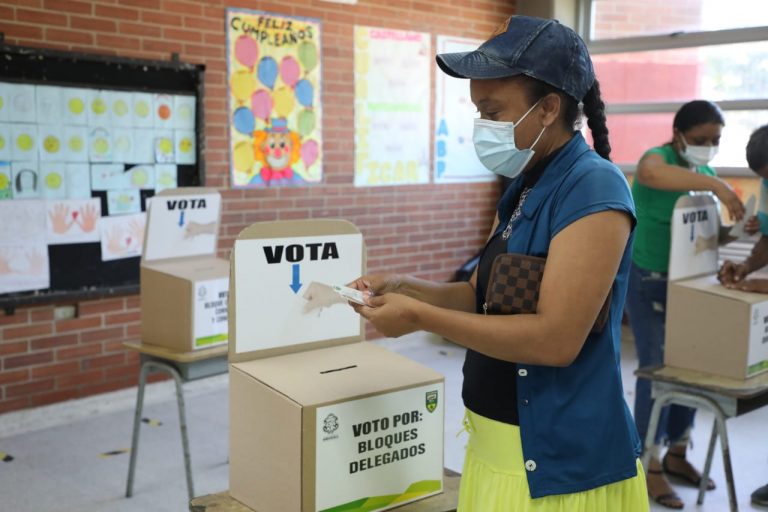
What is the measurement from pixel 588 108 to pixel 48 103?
2998 mm

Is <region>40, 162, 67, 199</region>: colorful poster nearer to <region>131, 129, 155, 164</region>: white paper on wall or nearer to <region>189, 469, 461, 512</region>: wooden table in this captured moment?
<region>131, 129, 155, 164</region>: white paper on wall

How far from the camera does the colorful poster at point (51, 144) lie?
11.9 ft

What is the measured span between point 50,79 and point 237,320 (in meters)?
2.62

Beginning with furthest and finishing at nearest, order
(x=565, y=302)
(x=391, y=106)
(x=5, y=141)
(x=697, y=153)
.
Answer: (x=391, y=106) < (x=5, y=141) < (x=697, y=153) < (x=565, y=302)

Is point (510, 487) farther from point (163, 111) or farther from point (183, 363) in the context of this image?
point (163, 111)

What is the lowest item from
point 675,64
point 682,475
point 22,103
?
point 682,475

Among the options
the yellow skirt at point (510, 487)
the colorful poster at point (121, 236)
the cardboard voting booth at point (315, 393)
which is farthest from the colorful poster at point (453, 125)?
the yellow skirt at point (510, 487)

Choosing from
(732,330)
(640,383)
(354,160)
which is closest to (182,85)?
(354,160)

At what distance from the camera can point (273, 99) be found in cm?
453

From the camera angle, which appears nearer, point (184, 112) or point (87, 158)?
point (87, 158)

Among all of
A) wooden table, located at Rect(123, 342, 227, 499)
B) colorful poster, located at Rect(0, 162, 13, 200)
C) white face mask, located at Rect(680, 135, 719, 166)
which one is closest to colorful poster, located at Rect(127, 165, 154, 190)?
colorful poster, located at Rect(0, 162, 13, 200)

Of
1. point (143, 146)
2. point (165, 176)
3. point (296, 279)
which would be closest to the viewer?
point (296, 279)

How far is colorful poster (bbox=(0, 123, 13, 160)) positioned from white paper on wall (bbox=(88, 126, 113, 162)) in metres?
0.37

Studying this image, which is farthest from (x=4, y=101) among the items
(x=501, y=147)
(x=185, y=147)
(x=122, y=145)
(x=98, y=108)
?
(x=501, y=147)
